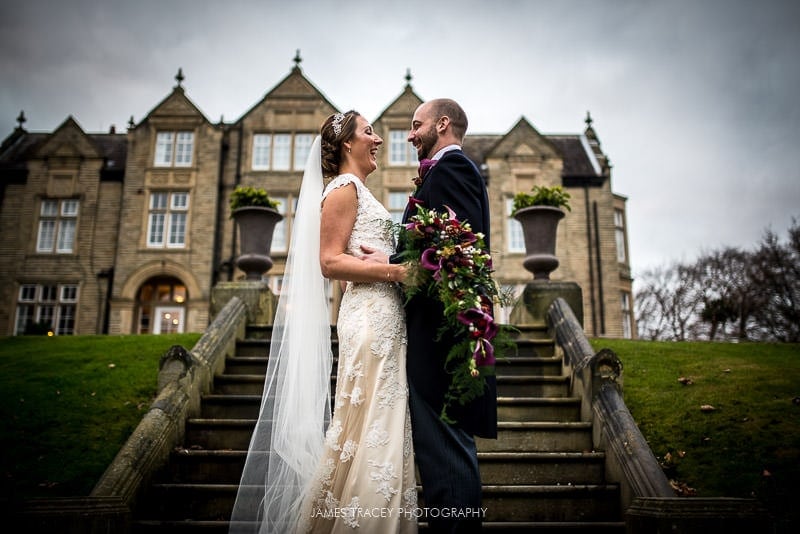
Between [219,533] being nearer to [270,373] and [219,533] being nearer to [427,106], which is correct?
[270,373]

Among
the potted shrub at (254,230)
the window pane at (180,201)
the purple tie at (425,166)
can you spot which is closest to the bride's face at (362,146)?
the purple tie at (425,166)

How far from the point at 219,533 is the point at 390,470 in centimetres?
225

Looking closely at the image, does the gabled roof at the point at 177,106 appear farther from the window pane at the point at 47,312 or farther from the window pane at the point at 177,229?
the window pane at the point at 47,312

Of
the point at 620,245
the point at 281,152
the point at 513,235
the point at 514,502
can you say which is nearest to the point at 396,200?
the point at 513,235

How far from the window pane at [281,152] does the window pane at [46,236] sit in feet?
30.9

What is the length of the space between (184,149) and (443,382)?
24.1m

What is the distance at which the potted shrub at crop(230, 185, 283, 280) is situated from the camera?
895cm

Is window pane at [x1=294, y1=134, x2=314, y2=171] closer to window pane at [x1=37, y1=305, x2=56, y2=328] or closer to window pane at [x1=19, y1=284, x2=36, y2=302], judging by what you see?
window pane at [x1=37, y1=305, x2=56, y2=328]

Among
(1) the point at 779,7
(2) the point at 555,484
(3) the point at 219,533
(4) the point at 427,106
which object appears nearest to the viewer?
(4) the point at 427,106

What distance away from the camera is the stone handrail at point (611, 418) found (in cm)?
433

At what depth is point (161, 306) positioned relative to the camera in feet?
77.2

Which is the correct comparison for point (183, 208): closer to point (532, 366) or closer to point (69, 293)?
point (69, 293)

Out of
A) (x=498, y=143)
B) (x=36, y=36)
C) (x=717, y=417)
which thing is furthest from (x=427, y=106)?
(x=498, y=143)

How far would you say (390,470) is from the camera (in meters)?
2.71
